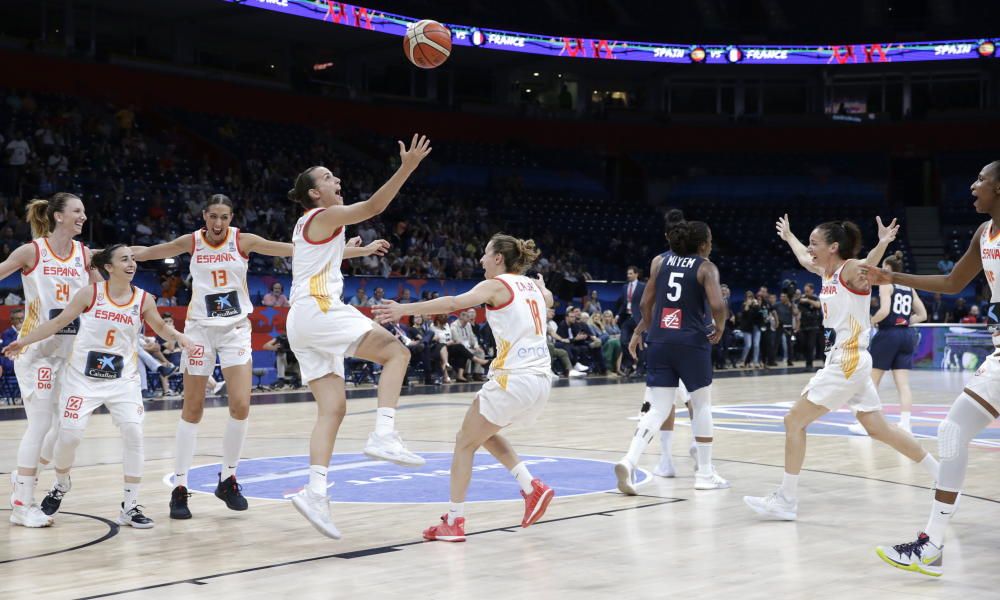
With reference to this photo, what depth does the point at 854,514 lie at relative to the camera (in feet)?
22.4

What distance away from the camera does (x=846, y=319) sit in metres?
6.78

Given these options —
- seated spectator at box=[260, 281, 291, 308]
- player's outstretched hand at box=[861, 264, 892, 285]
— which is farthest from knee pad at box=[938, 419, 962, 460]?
seated spectator at box=[260, 281, 291, 308]

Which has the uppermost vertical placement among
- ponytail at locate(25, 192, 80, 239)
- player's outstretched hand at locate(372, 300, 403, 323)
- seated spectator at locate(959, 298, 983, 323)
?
ponytail at locate(25, 192, 80, 239)

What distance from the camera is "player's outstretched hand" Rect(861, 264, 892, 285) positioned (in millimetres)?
5453

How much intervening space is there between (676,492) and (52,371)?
13.9 feet

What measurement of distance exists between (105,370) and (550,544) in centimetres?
281

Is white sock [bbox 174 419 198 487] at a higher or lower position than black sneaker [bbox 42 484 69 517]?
higher

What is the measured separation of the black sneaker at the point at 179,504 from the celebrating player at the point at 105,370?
0.32m

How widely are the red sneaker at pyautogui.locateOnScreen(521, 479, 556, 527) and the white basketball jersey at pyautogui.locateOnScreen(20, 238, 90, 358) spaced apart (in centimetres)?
300

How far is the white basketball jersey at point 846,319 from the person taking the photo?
6645 millimetres

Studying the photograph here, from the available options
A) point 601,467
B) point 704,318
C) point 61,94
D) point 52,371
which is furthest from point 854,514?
point 61,94

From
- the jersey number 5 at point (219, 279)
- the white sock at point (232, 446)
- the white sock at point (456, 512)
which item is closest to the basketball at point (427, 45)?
the jersey number 5 at point (219, 279)

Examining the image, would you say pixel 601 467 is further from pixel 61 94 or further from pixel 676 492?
pixel 61 94

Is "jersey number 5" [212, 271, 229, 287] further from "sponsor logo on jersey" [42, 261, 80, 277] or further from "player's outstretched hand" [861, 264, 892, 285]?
"player's outstretched hand" [861, 264, 892, 285]
